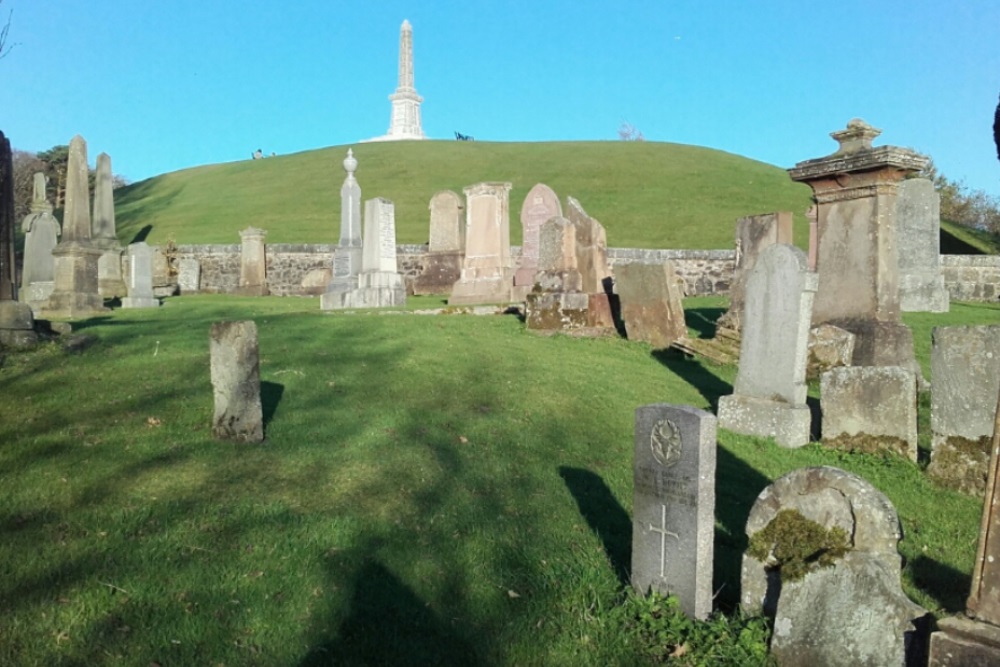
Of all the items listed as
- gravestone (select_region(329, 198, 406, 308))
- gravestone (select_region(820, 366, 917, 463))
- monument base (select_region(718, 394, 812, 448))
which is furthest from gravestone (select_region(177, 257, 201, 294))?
gravestone (select_region(820, 366, 917, 463))

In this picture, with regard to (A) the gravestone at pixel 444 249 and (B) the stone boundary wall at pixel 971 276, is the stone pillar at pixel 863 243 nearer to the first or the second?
(B) the stone boundary wall at pixel 971 276

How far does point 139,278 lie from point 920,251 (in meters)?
20.8

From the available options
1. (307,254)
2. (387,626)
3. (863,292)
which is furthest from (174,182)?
(387,626)

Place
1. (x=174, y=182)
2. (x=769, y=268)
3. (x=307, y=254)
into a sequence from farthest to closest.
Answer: (x=174, y=182) < (x=307, y=254) < (x=769, y=268)

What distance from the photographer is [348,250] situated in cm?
2206

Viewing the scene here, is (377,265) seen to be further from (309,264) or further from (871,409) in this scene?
(871,409)

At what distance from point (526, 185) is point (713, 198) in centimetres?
1097

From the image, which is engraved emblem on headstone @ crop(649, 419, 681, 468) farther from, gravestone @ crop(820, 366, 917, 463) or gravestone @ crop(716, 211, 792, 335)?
gravestone @ crop(716, 211, 792, 335)

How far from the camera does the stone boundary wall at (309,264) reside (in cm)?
3048

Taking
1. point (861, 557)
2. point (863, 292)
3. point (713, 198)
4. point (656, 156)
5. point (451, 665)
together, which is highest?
point (656, 156)

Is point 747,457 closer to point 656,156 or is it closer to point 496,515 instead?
point 496,515

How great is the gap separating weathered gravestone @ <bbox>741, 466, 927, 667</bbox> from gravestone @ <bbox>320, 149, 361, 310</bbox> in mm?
16589

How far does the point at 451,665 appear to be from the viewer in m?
4.14

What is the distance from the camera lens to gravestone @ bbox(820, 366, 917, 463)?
26.9ft
